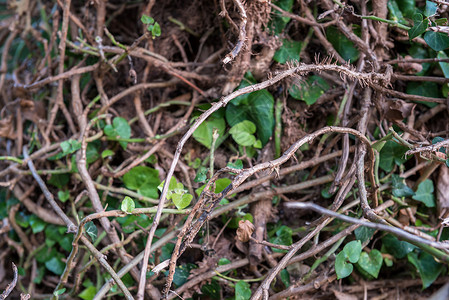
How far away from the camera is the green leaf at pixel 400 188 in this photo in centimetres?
93

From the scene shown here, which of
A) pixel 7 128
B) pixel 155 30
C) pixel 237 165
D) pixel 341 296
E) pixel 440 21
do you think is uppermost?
pixel 155 30

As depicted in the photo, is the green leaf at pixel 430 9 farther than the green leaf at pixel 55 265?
No

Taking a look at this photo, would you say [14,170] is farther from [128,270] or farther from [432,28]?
[432,28]

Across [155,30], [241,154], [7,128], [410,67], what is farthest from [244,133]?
[7,128]

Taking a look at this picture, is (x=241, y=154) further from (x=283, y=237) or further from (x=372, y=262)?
(x=372, y=262)

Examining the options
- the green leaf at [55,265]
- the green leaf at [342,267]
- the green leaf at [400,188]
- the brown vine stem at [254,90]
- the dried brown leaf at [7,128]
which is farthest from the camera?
the dried brown leaf at [7,128]

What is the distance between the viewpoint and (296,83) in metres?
1.01

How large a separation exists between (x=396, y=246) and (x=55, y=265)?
99 cm

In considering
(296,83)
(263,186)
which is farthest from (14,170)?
(296,83)

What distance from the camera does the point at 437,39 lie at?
2.87 ft

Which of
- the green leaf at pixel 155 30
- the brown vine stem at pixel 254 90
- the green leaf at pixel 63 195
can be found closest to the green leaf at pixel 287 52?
the brown vine stem at pixel 254 90

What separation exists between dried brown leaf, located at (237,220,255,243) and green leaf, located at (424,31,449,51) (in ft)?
2.01

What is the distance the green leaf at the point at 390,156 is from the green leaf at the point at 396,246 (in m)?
0.18

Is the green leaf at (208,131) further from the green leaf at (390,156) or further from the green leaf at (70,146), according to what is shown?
the green leaf at (390,156)
